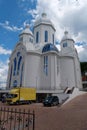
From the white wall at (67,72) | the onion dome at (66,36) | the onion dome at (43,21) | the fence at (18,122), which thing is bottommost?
the fence at (18,122)

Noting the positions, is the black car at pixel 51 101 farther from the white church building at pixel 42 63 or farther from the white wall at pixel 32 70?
the white wall at pixel 32 70

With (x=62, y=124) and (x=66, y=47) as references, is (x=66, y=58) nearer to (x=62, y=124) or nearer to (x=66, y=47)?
(x=66, y=47)

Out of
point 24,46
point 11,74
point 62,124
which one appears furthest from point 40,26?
point 62,124

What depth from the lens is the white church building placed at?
123 ft

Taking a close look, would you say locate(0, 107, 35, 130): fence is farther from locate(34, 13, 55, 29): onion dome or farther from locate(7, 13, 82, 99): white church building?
locate(34, 13, 55, 29): onion dome

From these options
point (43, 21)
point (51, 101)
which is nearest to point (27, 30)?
point (43, 21)

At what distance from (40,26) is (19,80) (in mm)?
18139

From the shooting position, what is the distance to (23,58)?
40000 millimetres

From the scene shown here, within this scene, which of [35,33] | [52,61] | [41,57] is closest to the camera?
[52,61]

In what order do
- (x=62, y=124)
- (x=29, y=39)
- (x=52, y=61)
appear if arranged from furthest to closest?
(x=29, y=39) → (x=52, y=61) → (x=62, y=124)

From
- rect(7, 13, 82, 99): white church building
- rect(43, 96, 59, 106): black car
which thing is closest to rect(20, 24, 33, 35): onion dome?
rect(7, 13, 82, 99): white church building

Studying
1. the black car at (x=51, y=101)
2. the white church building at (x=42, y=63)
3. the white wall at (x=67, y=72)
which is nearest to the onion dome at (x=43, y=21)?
the white church building at (x=42, y=63)

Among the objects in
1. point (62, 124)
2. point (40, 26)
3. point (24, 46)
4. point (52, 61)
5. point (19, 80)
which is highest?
point (40, 26)

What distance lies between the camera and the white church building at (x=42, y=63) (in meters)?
37.5
